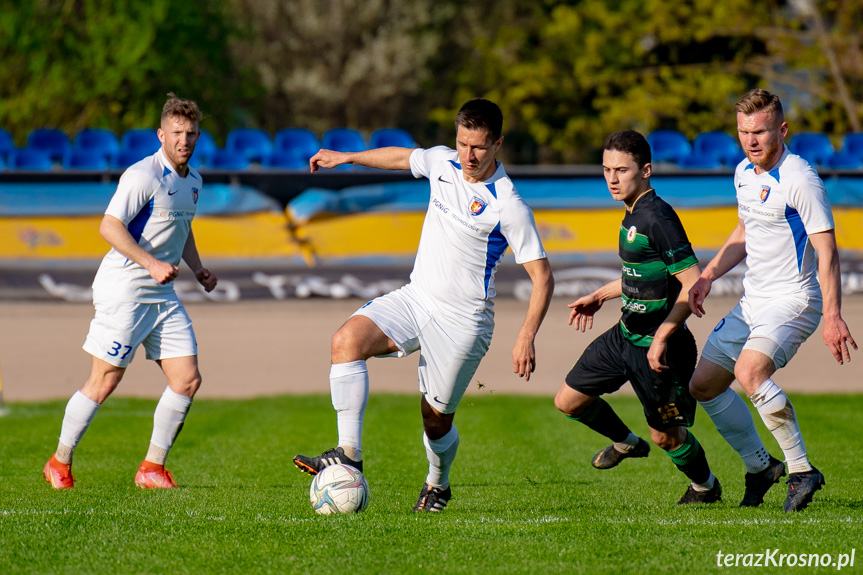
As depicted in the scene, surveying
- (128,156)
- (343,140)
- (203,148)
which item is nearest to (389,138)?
(343,140)

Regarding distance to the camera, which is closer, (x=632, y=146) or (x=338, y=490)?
(x=338, y=490)

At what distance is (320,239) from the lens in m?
13.9

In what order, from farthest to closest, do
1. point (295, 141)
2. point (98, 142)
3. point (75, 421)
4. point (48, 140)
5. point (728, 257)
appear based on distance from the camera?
point (295, 141)
point (98, 142)
point (48, 140)
point (75, 421)
point (728, 257)

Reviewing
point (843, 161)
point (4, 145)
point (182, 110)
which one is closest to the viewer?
point (182, 110)

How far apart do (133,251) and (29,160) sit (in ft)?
39.5

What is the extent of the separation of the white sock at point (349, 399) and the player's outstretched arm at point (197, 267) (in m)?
1.79

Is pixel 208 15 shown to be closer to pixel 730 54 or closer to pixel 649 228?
pixel 730 54

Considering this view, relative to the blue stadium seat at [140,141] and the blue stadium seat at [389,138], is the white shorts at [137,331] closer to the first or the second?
the blue stadium seat at [140,141]

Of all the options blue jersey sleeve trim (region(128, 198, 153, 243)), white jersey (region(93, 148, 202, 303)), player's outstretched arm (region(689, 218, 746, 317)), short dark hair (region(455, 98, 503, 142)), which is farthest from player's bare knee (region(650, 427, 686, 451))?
blue jersey sleeve trim (region(128, 198, 153, 243))

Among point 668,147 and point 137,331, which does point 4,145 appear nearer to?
point 668,147

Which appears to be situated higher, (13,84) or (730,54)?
(730,54)

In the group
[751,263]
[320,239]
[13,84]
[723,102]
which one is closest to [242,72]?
[13,84]

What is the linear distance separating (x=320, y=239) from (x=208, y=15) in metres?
Result: 17.9

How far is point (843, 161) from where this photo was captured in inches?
685
